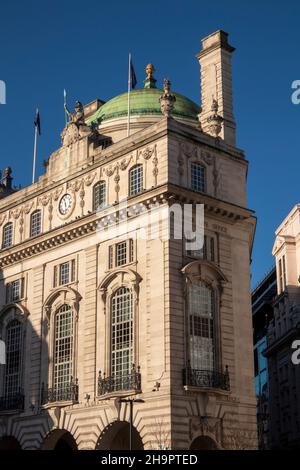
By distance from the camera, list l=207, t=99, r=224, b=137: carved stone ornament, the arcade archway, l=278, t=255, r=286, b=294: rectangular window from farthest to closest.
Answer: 1. l=278, t=255, r=286, b=294: rectangular window
2. l=207, t=99, r=224, b=137: carved stone ornament
3. the arcade archway

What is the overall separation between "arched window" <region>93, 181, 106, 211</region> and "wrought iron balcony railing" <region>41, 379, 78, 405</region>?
473 inches

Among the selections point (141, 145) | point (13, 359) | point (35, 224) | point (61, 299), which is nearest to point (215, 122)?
point (141, 145)

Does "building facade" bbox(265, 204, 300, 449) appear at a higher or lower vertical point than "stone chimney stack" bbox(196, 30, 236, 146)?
lower

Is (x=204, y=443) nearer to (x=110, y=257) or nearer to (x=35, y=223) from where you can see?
(x=110, y=257)

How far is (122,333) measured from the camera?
4841cm

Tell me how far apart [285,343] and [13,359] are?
40.3 metres

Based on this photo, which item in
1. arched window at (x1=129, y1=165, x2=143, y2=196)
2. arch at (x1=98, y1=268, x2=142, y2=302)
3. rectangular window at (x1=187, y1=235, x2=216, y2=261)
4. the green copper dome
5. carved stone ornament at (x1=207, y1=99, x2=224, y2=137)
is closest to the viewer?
arch at (x1=98, y1=268, x2=142, y2=302)

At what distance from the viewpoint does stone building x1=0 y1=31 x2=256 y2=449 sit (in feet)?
149

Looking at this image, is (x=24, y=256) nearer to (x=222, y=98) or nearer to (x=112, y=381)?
(x=112, y=381)

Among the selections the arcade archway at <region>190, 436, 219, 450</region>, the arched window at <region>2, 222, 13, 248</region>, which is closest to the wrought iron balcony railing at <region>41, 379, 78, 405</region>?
the arcade archway at <region>190, 436, 219, 450</region>

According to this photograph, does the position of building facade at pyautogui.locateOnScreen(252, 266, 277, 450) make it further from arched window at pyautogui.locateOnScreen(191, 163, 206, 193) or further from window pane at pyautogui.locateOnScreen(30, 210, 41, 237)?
arched window at pyautogui.locateOnScreen(191, 163, 206, 193)

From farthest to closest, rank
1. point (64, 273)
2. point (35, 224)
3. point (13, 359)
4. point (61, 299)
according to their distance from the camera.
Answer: point (35, 224)
point (13, 359)
point (64, 273)
point (61, 299)

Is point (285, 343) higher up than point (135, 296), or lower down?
higher up
